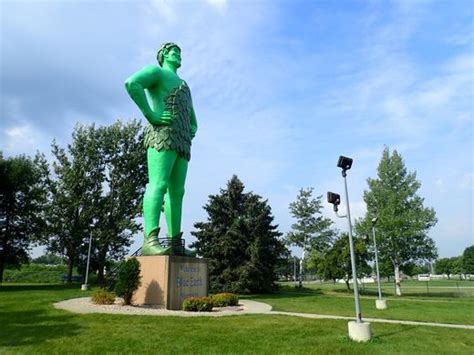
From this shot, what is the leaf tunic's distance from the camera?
15.8m

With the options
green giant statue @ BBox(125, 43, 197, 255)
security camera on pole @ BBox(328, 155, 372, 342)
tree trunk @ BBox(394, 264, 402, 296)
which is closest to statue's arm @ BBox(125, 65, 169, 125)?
green giant statue @ BBox(125, 43, 197, 255)

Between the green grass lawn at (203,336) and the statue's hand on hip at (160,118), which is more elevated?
the statue's hand on hip at (160,118)

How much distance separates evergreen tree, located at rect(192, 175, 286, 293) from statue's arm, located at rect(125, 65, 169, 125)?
14.3m

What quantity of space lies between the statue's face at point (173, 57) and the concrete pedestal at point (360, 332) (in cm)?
1220

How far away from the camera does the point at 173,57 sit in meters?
17.0

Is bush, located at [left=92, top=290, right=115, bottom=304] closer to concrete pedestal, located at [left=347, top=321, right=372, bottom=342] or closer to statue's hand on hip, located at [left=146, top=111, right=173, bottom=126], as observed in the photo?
statue's hand on hip, located at [left=146, top=111, right=173, bottom=126]

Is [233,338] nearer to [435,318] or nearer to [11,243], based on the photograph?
[435,318]

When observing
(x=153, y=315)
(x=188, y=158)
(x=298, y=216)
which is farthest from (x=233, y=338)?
(x=298, y=216)

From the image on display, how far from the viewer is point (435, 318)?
14.7 metres

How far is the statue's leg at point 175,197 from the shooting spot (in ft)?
54.1

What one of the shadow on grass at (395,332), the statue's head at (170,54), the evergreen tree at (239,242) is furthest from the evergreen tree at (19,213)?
the shadow on grass at (395,332)

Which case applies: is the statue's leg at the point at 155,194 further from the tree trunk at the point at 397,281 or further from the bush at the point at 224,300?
the tree trunk at the point at 397,281

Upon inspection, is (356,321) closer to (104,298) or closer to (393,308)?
(104,298)

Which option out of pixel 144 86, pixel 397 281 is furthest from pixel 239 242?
pixel 144 86
